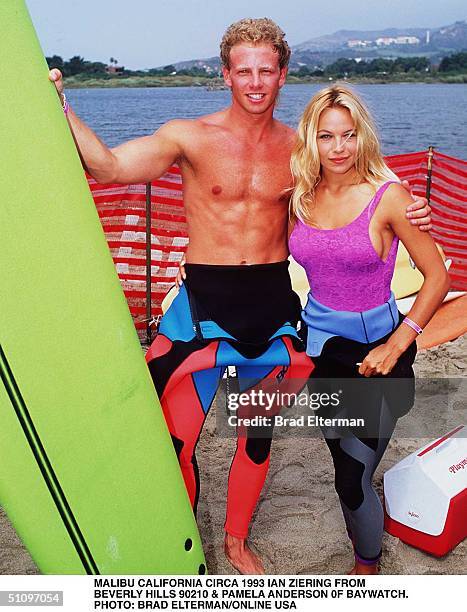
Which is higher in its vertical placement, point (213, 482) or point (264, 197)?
point (264, 197)

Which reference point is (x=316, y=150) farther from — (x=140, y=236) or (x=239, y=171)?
(x=140, y=236)

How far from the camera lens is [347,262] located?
2424mm

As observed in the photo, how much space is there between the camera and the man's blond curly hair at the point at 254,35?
253 centimetres

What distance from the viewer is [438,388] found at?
472 centimetres

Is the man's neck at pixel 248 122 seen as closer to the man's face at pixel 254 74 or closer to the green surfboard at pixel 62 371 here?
the man's face at pixel 254 74

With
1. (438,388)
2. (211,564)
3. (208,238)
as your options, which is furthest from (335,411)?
(438,388)

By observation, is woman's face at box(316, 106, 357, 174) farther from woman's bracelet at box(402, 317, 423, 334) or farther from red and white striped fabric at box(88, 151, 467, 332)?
red and white striped fabric at box(88, 151, 467, 332)

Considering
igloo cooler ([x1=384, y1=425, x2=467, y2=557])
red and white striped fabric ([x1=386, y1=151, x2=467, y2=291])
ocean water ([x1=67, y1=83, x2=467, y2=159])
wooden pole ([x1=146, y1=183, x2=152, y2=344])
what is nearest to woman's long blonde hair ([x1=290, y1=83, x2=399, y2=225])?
igloo cooler ([x1=384, y1=425, x2=467, y2=557])

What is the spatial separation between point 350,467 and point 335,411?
0.71ft

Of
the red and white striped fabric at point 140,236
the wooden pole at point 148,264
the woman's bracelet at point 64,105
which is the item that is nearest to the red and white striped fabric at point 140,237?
the red and white striped fabric at point 140,236

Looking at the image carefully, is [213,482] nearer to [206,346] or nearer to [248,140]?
[206,346]

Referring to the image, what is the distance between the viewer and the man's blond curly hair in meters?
2.53

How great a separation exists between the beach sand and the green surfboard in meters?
0.78

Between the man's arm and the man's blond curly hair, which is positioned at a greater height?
the man's blond curly hair
